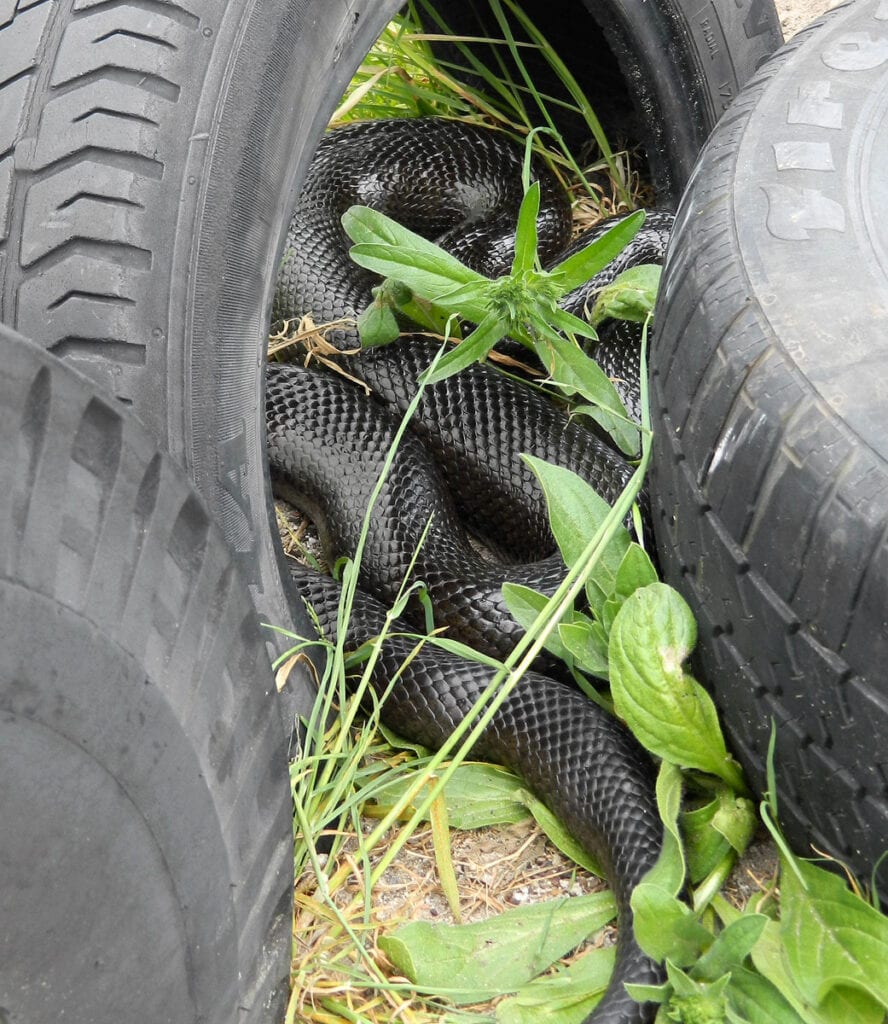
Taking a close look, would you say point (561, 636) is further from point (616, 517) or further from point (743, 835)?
point (743, 835)

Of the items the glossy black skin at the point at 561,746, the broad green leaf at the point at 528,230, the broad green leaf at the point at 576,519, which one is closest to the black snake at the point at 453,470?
the glossy black skin at the point at 561,746

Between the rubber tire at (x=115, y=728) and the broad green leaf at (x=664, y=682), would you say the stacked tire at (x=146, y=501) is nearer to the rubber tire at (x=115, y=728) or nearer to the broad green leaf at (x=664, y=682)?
the rubber tire at (x=115, y=728)

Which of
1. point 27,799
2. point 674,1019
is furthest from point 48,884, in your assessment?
point 674,1019

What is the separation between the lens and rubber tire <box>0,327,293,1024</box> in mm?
889

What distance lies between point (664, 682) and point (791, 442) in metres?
0.37

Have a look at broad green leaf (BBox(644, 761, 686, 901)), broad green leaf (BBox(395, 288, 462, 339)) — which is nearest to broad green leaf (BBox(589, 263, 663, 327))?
broad green leaf (BBox(395, 288, 462, 339))

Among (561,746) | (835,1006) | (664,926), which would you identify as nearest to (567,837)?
(561,746)

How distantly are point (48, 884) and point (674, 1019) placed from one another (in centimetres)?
70

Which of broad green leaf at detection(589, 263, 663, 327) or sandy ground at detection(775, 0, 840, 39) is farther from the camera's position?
sandy ground at detection(775, 0, 840, 39)

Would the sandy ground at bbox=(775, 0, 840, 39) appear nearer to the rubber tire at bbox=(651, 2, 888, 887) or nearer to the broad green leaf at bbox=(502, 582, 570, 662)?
the rubber tire at bbox=(651, 2, 888, 887)

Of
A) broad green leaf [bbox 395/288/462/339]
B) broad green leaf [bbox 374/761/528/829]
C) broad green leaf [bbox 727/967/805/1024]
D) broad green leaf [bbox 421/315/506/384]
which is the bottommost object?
broad green leaf [bbox 374/761/528/829]

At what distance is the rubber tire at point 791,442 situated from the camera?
1.20 meters

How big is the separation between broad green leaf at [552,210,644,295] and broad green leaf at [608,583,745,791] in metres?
0.61

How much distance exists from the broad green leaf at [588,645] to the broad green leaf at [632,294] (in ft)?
2.94
